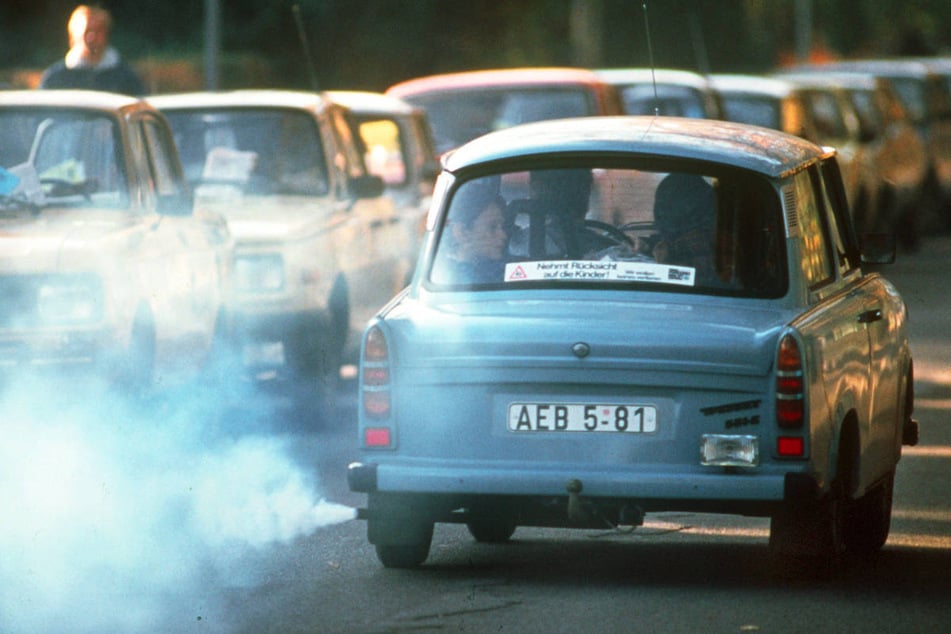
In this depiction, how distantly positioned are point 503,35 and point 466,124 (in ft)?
86.5

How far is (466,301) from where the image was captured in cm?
843

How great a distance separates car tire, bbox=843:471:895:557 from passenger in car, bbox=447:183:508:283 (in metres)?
1.68

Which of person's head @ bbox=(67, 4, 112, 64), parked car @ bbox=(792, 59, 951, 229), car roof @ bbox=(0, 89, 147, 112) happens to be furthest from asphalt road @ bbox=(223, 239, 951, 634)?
parked car @ bbox=(792, 59, 951, 229)

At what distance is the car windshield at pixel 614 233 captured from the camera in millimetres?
8367

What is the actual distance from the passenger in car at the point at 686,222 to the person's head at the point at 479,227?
0.56 m

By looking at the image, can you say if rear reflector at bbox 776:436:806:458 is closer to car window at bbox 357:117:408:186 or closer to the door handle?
the door handle

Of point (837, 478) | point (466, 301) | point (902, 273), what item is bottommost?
point (902, 273)

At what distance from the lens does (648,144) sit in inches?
336

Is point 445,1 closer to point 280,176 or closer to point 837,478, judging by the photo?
point 280,176

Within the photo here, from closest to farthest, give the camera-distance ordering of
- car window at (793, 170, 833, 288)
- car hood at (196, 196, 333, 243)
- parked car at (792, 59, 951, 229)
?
car window at (793, 170, 833, 288) < car hood at (196, 196, 333, 243) < parked car at (792, 59, 951, 229)

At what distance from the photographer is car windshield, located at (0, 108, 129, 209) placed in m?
12.4

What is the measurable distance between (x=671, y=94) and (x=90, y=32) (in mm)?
8345

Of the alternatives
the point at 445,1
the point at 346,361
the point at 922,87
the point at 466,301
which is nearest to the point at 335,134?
the point at 346,361

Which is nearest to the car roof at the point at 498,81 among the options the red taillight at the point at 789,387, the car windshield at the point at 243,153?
the car windshield at the point at 243,153
